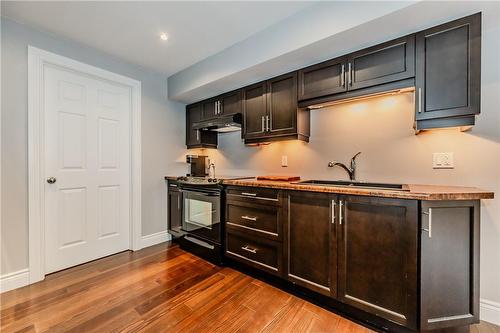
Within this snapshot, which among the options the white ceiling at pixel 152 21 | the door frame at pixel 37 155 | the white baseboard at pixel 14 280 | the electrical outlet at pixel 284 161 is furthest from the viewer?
the electrical outlet at pixel 284 161

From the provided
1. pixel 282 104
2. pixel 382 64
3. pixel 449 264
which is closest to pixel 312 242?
pixel 449 264

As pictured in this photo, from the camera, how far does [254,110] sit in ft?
8.60

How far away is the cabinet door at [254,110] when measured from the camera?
254cm

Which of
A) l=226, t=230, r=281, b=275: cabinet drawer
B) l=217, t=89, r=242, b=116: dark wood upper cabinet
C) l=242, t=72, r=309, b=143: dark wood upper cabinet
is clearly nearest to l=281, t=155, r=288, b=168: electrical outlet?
l=242, t=72, r=309, b=143: dark wood upper cabinet

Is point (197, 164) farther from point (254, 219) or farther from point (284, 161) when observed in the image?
point (254, 219)

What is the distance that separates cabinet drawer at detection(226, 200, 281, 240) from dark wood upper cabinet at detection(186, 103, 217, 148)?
128 cm

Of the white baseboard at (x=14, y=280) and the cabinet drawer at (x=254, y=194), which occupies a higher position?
the cabinet drawer at (x=254, y=194)

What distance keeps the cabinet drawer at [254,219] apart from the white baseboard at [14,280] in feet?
6.43

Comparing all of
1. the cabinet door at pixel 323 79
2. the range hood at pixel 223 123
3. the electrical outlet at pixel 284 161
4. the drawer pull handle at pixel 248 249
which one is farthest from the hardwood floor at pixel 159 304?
the cabinet door at pixel 323 79

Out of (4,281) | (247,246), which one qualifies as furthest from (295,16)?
(4,281)

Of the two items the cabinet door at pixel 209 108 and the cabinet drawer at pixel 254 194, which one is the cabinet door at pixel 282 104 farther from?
the cabinet door at pixel 209 108

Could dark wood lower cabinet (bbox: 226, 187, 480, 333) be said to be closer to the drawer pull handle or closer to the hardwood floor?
the hardwood floor

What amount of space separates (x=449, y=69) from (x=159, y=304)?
2784mm

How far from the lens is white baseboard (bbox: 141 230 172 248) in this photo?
119 inches
